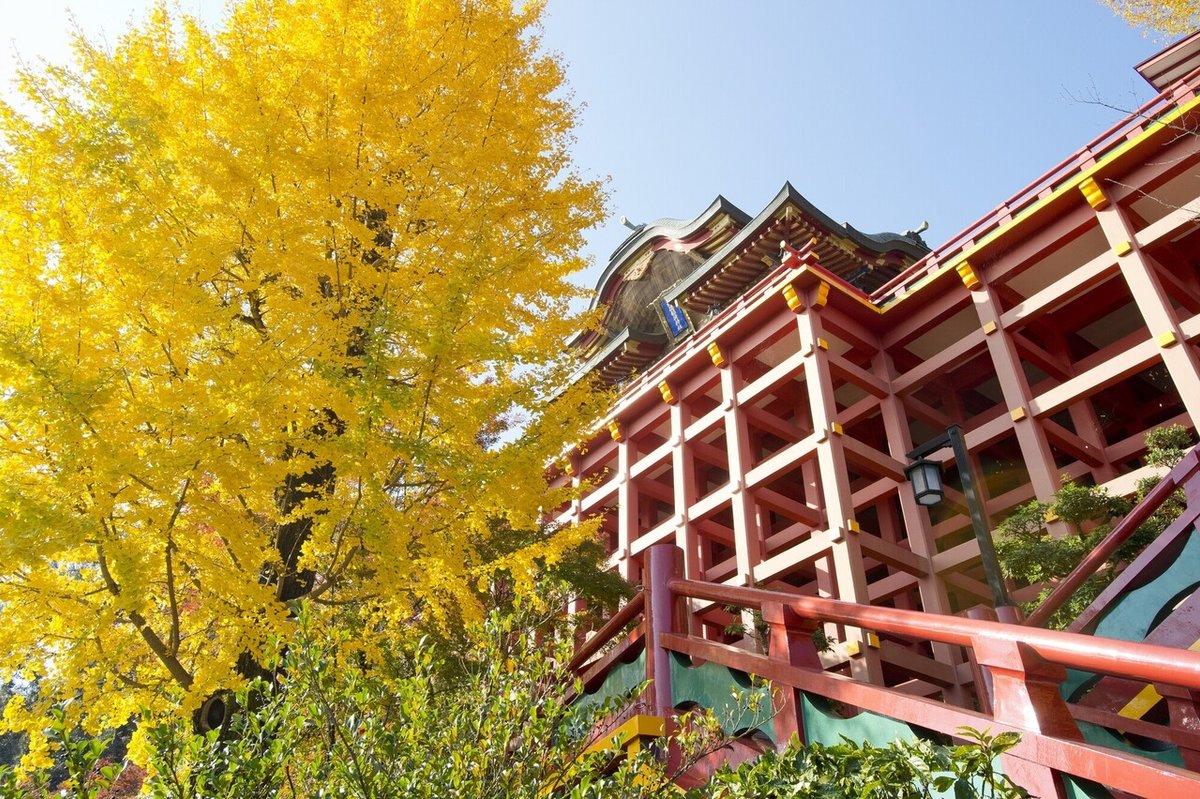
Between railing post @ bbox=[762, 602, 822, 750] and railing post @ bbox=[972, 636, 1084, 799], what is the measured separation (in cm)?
85

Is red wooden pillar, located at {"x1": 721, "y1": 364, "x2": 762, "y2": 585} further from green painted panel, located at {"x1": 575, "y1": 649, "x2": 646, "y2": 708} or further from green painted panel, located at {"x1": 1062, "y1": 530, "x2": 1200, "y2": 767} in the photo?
green painted panel, located at {"x1": 1062, "y1": 530, "x2": 1200, "y2": 767}

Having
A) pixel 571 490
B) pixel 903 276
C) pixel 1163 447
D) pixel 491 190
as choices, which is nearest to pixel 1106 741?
pixel 571 490

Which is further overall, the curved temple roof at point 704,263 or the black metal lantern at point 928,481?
the curved temple roof at point 704,263

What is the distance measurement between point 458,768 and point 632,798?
0.57 meters

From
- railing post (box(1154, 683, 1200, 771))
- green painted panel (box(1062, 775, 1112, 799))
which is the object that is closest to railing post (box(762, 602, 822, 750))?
green painted panel (box(1062, 775, 1112, 799))

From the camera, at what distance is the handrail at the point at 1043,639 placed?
2.07 meters

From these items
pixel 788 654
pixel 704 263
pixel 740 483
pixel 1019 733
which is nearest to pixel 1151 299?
pixel 740 483

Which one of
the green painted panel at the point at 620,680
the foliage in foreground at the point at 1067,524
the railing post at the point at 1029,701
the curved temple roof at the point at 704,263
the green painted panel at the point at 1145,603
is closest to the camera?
the railing post at the point at 1029,701

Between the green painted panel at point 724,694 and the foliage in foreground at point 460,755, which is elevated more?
the green painted panel at point 724,694

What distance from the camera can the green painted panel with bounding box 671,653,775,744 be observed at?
3.20m

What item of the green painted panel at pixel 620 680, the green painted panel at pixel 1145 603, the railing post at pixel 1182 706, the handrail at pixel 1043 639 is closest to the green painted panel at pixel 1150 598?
the green painted panel at pixel 1145 603

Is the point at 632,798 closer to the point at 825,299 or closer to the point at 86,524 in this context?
the point at 86,524

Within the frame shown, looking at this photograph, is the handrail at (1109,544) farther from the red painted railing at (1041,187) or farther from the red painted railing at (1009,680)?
the red painted railing at (1041,187)

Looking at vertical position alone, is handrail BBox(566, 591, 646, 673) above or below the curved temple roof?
below
